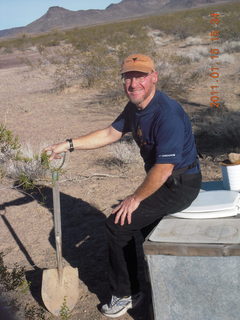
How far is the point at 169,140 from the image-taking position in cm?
314

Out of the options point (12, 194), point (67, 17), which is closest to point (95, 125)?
point (12, 194)

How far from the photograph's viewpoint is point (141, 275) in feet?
12.9

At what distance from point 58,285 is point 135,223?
87cm

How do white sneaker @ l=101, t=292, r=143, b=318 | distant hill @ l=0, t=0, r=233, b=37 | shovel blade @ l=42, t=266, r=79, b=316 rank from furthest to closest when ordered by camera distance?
distant hill @ l=0, t=0, r=233, b=37 < shovel blade @ l=42, t=266, r=79, b=316 < white sneaker @ l=101, t=292, r=143, b=318

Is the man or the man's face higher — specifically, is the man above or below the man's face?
below

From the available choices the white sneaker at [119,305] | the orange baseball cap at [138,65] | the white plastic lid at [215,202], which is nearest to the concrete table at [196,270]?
the white plastic lid at [215,202]

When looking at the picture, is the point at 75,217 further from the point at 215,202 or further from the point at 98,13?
the point at 98,13

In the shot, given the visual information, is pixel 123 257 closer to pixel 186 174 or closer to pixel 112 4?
pixel 186 174

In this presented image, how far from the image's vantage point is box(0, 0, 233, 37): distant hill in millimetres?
148300

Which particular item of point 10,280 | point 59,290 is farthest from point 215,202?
point 10,280

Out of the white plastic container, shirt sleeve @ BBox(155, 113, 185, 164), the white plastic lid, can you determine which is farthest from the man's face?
the white plastic container

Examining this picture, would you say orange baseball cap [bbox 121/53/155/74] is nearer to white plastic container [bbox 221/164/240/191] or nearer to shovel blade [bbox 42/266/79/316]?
white plastic container [bbox 221/164/240/191]

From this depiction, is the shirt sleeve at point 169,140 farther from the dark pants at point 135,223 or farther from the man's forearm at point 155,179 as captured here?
the dark pants at point 135,223

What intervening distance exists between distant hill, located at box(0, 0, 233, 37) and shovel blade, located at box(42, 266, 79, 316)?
144131mm
